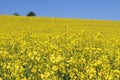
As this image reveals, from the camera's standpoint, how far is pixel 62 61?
492 cm

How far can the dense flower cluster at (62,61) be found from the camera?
15.4 ft

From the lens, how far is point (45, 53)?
6270mm

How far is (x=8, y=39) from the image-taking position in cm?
852

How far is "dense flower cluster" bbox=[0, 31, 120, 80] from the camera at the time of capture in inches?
185

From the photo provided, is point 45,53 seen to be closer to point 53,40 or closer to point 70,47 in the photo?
point 70,47

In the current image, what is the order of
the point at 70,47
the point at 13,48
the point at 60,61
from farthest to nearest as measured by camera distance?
the point at 13,48, the point at 70,47, the point at 60,61

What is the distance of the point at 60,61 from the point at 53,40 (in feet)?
10.1

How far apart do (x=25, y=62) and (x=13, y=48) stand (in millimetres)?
1735

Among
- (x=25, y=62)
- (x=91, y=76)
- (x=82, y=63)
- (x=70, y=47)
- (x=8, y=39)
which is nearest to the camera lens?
(x=91, y=76)

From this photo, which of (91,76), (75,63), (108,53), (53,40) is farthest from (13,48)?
(91,76)

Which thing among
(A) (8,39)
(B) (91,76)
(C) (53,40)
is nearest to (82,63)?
(B) (91,76)

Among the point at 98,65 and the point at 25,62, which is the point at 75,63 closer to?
the point at 98,65

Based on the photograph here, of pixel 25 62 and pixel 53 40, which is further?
pixel 53 40

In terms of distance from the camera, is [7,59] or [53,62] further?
[7,59]
